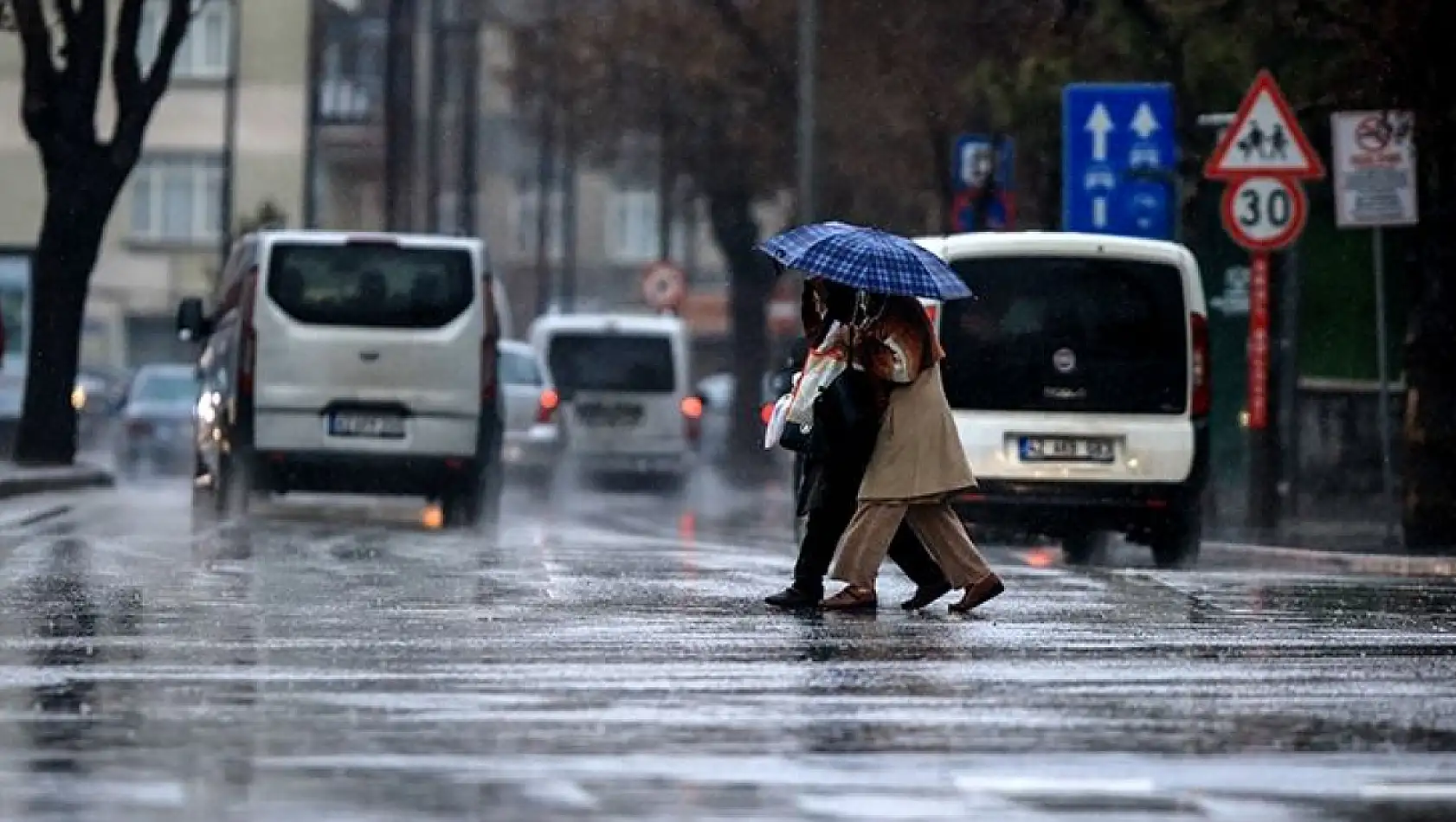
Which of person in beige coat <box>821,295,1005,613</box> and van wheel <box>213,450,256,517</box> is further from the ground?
person in beige coat <box>821,295,1005,613</box>

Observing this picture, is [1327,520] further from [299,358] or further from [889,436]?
[889,436]

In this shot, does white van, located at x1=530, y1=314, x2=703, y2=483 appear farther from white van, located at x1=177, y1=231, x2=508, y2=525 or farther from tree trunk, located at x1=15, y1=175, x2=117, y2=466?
white van, located at x1=177, y1=231, x2=508, y2=525

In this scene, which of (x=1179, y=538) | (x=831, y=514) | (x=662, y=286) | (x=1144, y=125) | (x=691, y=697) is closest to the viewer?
(x=691, y=697)

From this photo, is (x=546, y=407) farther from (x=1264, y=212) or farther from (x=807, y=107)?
(x=1264, y=212)

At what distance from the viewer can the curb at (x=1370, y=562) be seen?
2223 centimetres

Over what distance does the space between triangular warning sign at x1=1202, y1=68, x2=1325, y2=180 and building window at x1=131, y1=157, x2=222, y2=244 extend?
63.3m

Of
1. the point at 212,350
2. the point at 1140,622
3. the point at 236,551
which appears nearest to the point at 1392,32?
the point at 236,551

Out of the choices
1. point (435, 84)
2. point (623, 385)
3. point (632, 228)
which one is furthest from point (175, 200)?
point (623, 385)

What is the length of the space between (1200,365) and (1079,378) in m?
0.71

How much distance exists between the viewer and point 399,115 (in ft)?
216

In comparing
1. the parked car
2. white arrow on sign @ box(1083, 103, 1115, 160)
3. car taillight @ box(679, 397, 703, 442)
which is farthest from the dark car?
white arrow on sign @ box(1083, 103, 1115, 160)

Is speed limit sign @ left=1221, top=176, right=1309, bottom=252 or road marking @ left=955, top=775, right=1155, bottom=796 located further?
speed limit sign @ left=1221, top=176, right=1309, bottom=252

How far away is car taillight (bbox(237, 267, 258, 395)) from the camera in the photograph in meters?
28.7

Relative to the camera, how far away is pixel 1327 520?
31.2 meters
